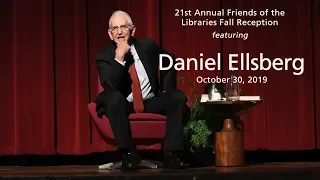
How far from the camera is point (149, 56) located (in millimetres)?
3701

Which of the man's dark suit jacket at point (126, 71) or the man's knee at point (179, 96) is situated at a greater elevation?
the man's dark suit jacket at point (126, 71)

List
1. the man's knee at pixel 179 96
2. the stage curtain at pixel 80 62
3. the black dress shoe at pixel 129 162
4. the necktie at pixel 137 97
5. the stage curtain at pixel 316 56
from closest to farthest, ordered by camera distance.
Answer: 1. the black dress shoe at pixel 129 162
2. the man's knee at pixel 179 96
3. the necktie at pixel 137 97
4. the stage curtain at pixel 80 62
5. the stage curtain at pixel 316 56

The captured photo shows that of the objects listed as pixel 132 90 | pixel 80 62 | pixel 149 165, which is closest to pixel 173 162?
pixel 149 165

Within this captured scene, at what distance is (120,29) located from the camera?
350cm

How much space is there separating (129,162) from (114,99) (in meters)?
0.37

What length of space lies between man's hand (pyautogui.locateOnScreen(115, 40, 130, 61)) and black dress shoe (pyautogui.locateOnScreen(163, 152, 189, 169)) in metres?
0.65

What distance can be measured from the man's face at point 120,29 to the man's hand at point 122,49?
0.02 metres

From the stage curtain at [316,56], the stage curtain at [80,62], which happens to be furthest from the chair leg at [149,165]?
the stage curtain at [316,56]

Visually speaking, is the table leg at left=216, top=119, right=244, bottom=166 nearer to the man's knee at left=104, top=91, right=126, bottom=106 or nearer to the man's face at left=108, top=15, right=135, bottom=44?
the man's knee at left=104, top=91, right=126, bottom=106

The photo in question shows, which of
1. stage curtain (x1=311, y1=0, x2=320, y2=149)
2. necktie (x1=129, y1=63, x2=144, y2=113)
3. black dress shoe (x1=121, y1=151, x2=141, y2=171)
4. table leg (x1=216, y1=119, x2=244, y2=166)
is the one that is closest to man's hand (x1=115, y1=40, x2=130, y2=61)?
necktie (x1=129, y1=63, x2=144, y2=113)

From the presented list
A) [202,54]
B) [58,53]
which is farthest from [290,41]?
[58,53]

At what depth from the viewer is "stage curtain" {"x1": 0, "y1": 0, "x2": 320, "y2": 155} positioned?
15.1 ft

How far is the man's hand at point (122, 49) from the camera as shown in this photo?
3.51 metres

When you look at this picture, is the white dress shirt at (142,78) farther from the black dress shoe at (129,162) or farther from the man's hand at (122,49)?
the black dress shoe at (129,162)
